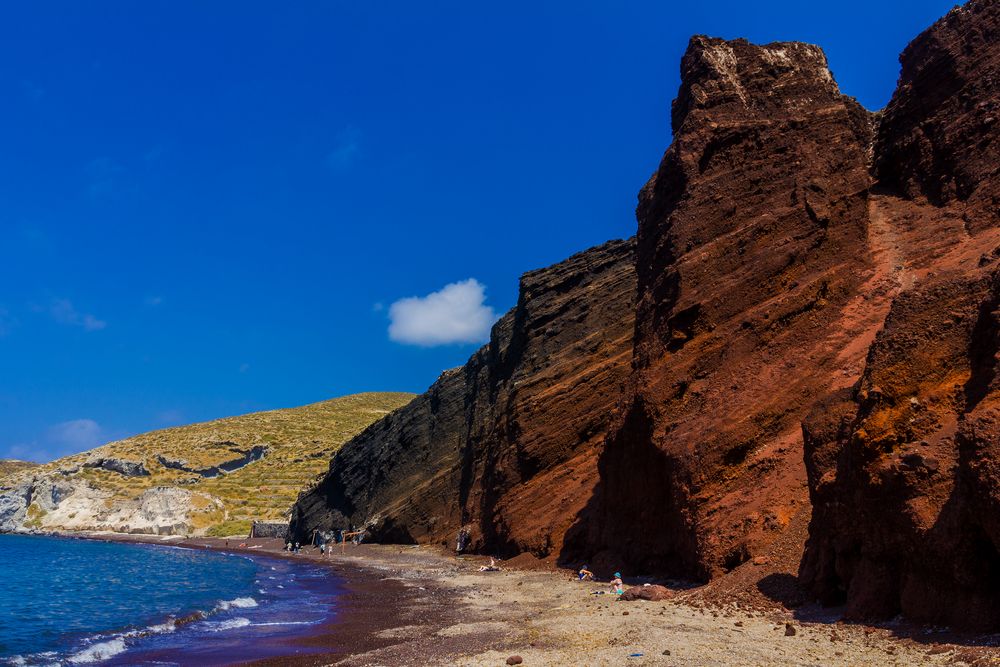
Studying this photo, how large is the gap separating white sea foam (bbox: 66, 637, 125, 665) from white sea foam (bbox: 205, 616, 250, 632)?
8.88 feet

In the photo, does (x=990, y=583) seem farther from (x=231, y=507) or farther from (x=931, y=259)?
(x=231, y=507)

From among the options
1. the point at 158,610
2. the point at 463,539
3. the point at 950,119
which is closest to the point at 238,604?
the point at 158,610

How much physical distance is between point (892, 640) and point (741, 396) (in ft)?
33.8

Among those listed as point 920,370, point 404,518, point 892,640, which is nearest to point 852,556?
point 892,640

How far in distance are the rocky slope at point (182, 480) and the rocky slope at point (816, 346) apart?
7973 cm

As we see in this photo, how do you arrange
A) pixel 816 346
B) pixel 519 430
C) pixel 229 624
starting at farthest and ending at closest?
pixel 519 430, pixel 229 624, pixel 816 346

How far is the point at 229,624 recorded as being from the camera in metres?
21.4

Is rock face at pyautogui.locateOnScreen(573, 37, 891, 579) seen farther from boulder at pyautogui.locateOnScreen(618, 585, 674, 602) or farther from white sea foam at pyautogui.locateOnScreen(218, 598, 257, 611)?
white sea foam at pyautogui.locateOnScreen(218, 598, 257, 611)

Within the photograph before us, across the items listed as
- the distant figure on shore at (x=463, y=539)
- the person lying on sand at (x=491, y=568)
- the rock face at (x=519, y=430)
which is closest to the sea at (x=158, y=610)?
the person lying on sand at (x=491, y=568)

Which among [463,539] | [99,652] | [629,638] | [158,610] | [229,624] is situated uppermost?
[629,638]

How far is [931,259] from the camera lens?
19.6 meters

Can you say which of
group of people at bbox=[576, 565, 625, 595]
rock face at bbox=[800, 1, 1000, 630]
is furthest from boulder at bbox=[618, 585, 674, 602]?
rock face at bbox=[800, 1, 1000, 630]

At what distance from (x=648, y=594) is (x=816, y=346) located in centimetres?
859

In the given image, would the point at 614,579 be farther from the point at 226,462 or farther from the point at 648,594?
the point at 226,462
